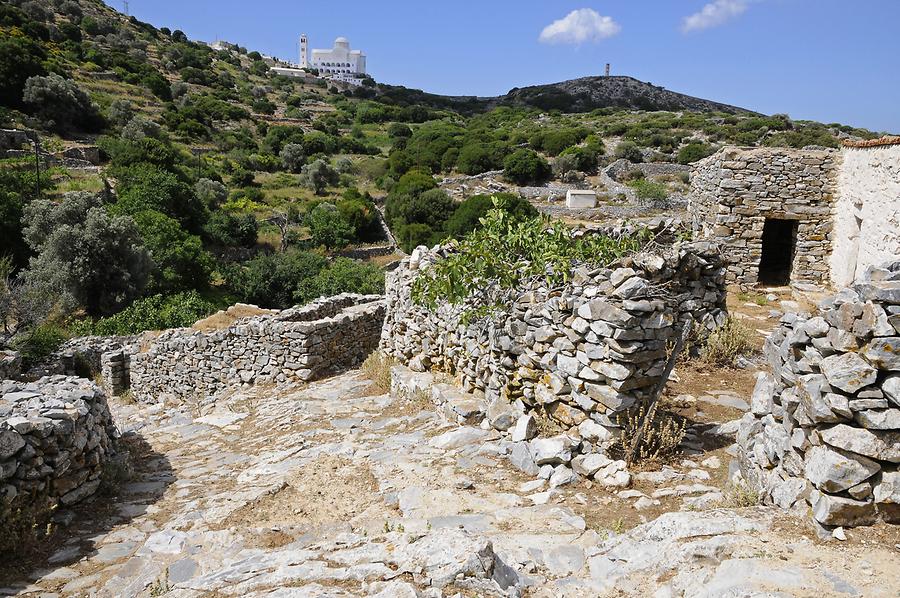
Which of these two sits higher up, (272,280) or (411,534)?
(411,534)

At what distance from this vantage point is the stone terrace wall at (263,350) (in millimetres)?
11398

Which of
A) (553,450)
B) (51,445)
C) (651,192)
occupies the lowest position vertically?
(51,445)

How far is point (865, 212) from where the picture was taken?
33.8 ft

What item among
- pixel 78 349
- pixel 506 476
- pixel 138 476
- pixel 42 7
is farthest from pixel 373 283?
pixel 42 7

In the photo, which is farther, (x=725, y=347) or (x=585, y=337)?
(x=725, y=347)

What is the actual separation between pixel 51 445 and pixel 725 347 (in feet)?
25.9

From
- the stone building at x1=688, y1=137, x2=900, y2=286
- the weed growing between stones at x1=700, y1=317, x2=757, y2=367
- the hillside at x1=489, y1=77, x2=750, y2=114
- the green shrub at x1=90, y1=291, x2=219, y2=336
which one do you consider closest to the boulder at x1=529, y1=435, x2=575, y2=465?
the weed growing between stones at x1=700, y1=317, x2=757, y2=367

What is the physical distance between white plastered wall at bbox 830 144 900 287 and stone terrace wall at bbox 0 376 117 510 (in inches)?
439

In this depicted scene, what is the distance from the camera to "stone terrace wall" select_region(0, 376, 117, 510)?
5039 millimetres

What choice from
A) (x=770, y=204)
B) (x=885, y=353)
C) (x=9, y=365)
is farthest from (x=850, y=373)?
Answer: (x=9, y=365)

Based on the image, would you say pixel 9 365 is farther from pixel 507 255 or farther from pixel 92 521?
pixel 507 255

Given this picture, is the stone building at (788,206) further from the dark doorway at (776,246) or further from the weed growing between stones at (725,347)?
the weed growing between stones at (725,347)

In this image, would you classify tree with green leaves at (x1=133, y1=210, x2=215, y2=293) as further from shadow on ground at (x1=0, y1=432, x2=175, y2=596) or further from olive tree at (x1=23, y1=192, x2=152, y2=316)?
shadow on ground at (x1=0, y1=432, x2=175, y2=596)

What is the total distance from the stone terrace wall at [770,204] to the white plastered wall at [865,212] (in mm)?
267
